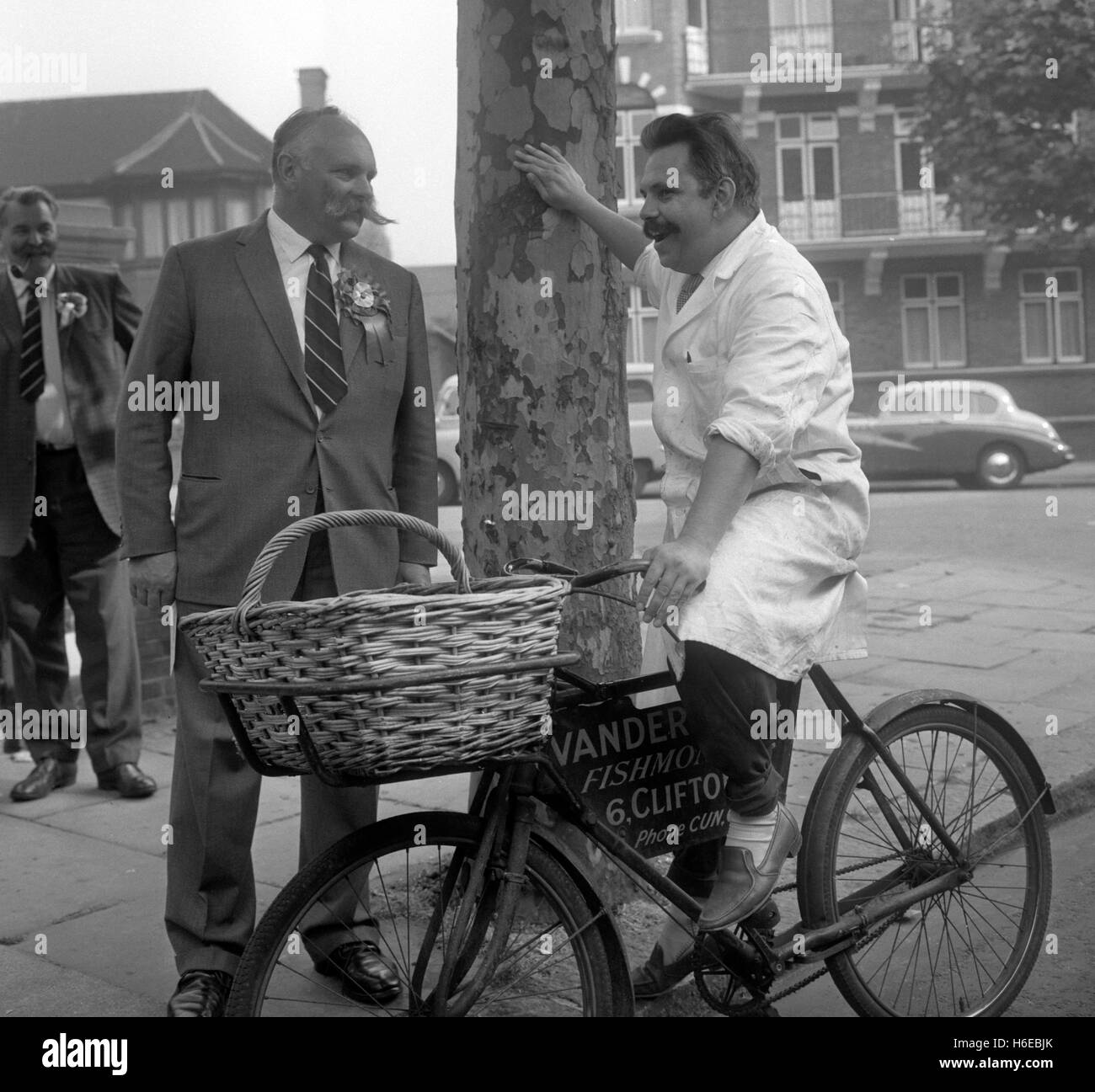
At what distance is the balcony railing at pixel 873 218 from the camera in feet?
105

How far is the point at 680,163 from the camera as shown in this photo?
9.75ft

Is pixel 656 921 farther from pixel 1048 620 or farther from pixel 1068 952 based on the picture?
pixel 1048 620

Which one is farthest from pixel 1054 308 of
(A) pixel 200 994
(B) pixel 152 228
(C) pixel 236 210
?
(A) pixel 200 994

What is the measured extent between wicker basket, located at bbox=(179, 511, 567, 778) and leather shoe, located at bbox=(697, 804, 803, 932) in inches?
27.8

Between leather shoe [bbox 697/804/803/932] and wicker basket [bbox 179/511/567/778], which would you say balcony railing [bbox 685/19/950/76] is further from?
wicker basket [bbox 179/511/567/778]

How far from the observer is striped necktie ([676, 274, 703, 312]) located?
3092 mm

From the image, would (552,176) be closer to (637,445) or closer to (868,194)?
(637,445)

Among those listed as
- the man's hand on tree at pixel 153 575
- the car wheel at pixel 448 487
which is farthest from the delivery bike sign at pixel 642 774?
the car wheel at pixel 448 487

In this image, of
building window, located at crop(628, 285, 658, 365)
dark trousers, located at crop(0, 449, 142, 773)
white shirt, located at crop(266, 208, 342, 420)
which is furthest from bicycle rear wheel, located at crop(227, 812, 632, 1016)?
building window, located at crop(628, 285, 658, 365)

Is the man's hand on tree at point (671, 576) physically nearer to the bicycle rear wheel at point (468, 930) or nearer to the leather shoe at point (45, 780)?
the bicycle rear wheel at point (468, 930)

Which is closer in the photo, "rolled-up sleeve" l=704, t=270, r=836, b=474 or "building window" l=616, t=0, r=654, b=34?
"rolled-up sleeve" l=704, t=270, r=836, b=474

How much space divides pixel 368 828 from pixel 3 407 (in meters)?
3.37

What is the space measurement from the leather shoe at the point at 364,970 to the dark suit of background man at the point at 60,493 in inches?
89.6

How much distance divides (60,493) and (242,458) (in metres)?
2.30
